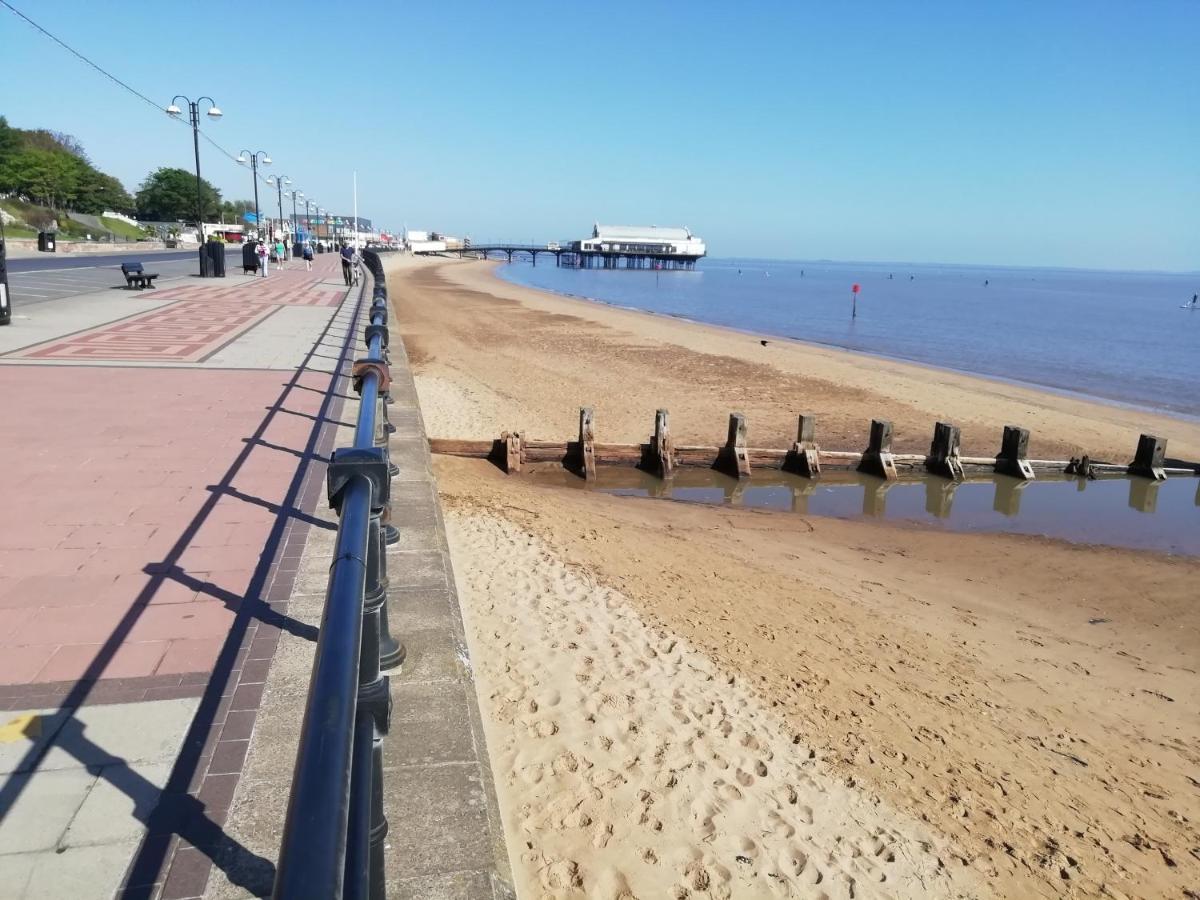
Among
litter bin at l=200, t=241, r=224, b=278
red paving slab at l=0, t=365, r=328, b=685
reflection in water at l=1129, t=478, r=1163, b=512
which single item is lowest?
reflection in water at l=1129, t=478, r=1163, b=512

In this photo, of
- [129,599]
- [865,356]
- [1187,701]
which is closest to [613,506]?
[1187,701]

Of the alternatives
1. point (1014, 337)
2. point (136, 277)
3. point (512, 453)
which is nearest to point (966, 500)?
point (512, 453)

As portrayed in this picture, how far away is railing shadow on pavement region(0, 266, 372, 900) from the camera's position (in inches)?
96.4

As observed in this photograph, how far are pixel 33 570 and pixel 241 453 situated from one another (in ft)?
8.39

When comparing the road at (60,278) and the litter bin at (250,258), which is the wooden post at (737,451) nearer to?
the road at (60,278)

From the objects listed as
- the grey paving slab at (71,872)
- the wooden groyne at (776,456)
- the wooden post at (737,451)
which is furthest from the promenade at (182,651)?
the wooden post at (737,451)

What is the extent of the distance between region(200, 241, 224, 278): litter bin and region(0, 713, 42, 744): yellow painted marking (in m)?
30.4

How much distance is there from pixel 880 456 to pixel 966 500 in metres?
1.47

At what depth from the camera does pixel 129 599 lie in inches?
165

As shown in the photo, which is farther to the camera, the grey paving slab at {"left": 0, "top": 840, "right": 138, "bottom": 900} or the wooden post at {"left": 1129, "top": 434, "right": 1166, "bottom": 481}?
the wooden post at {"left": 1129, "top": 434, "right": 1166, "bottom": 481}

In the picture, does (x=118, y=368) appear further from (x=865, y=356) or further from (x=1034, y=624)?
(x=865, y=356)

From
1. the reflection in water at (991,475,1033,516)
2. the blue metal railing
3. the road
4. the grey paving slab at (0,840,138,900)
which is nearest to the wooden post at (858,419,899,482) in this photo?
the reflection in water at (991,475,1033,516)

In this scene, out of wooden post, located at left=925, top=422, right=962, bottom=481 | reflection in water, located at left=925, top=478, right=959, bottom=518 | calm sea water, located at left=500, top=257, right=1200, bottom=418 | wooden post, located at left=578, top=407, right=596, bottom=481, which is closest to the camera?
wooden post, located at left=578, top=407, right=596, bottom=481

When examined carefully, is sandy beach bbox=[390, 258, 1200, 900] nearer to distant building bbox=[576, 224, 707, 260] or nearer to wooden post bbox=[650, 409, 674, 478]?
wooden post bbox=[650, 409, 674, 478]
